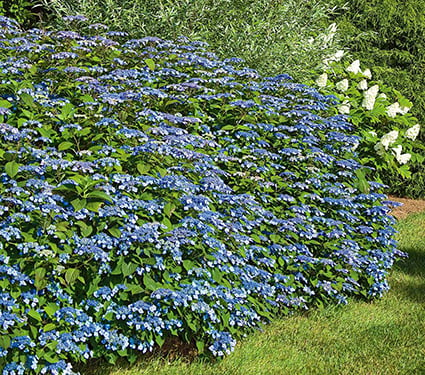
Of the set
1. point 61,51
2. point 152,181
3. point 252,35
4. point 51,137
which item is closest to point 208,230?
point 152,181

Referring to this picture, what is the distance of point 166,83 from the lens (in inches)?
180

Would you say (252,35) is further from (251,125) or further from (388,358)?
(388,358)

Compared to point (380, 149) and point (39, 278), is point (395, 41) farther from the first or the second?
point (39, 278)

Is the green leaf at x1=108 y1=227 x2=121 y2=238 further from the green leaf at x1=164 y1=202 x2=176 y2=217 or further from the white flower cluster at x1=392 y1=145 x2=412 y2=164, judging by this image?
the white flower cluster at x1=392 y1=145 x2=412 y2=164

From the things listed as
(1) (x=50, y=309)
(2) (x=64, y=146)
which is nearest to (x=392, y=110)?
(2) (x=64, y=146)

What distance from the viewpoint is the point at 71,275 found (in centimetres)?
319

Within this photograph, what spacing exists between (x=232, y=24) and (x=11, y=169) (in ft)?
11.6

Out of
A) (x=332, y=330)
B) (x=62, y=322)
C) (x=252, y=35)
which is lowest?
(x=332, y=330)

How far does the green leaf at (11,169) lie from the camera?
3.23 m

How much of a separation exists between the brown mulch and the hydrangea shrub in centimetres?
335

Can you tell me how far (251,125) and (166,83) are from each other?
0.69 metres

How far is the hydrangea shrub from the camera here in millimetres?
3197

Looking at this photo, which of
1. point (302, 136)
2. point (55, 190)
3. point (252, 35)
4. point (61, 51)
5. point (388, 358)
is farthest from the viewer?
point (252, 35)

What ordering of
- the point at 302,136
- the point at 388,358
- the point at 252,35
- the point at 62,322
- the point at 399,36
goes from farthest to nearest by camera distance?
the point at 399,36, the point at 252,35, the point at 302,136, the point at 388,358, the point at 62,322
